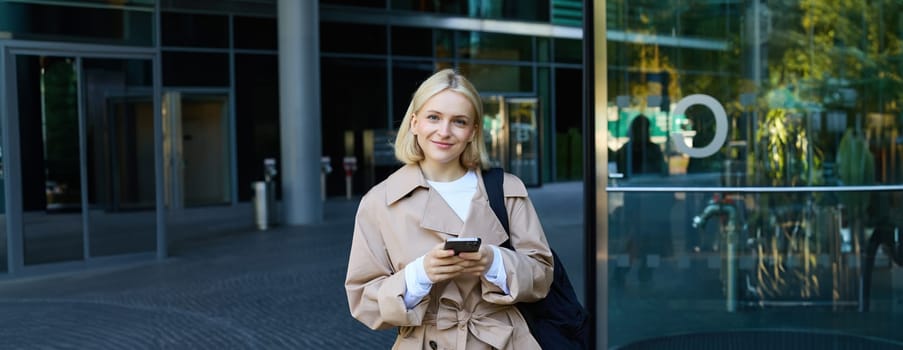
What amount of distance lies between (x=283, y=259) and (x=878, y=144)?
712 centimetres

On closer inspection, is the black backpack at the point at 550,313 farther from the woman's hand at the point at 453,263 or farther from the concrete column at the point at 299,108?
the concrete column at the point at 299,108

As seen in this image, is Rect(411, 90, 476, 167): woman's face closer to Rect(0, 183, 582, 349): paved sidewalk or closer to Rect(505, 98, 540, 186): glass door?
Rect(0, 183, 582, 349): paved sidewalk

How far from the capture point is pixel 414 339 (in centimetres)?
237

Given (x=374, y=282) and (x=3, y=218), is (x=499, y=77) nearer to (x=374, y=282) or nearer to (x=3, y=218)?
(x=3, y=218)

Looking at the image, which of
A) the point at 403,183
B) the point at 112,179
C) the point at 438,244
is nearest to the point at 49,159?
the point at 112,179

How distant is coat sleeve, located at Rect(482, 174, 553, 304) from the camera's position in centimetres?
223

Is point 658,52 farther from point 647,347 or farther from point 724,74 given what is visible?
point 647,347

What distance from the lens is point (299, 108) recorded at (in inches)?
627

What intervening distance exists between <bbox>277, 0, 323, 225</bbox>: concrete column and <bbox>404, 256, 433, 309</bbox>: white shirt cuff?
13903 mm

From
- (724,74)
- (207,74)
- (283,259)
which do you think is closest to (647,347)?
(724,74)

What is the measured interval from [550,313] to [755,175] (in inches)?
172

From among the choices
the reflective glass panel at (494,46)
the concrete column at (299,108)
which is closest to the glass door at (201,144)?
the concrete column at (299,108)

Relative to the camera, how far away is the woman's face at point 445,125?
2340mm

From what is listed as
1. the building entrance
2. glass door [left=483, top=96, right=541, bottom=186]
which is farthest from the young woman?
glass door [left=483, top=96, right=541, bottom=186]
